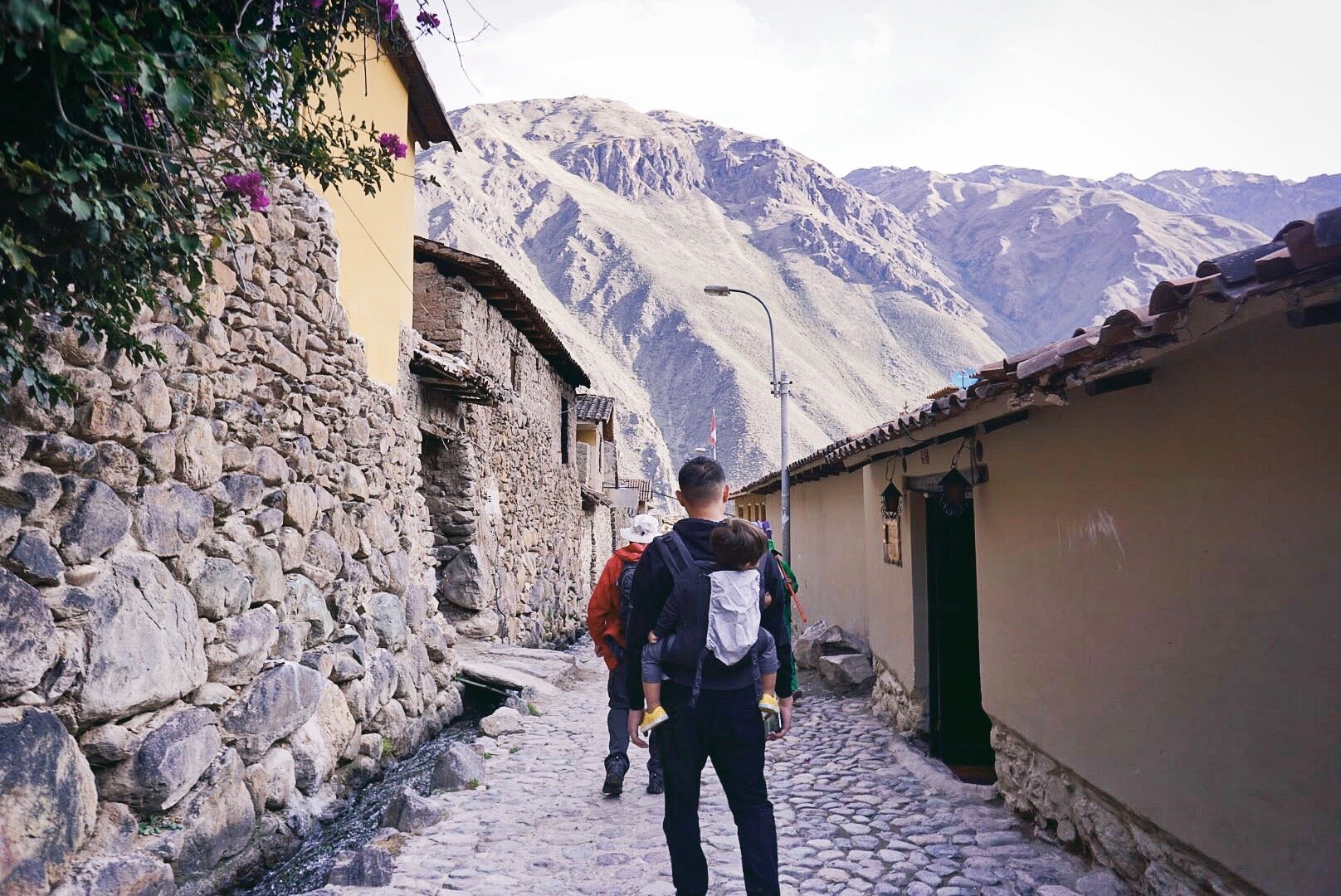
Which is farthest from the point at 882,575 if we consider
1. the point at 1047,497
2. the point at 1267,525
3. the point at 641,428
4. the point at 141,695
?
the point at 641,428

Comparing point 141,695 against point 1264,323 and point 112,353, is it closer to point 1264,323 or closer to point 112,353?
point 112,353

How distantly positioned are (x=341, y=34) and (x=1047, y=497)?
14.2ft

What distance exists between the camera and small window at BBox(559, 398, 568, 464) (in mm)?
17219

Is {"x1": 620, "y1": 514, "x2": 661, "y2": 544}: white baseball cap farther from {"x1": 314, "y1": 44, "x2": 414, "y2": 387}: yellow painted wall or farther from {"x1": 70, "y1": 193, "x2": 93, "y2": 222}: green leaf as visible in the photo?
{"x1": 70, "y1": 193, "x2": 93, "y2": 222}: green leaf

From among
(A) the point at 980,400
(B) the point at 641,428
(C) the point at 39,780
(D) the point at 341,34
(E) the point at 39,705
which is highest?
(B) the point at 641,428

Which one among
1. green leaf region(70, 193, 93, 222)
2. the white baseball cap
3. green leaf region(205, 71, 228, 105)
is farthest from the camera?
the white baseball cap

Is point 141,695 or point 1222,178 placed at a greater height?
point 1222,178

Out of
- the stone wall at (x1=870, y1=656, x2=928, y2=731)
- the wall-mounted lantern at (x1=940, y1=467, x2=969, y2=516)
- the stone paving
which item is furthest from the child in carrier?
the stone wall at (x1=870, y1=656, x2=928, y2=731)

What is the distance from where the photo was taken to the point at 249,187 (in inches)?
130

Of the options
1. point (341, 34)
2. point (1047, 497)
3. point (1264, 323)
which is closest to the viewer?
point (1264, 323)

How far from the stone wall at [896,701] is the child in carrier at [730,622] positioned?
419 cm

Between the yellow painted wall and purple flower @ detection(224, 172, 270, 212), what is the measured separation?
2679 millimetres

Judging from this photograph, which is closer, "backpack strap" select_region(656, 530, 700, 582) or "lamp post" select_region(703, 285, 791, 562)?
"backpack strap" select_region(656, 530, 700, 582)

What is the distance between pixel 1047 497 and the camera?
4715 millimetres
